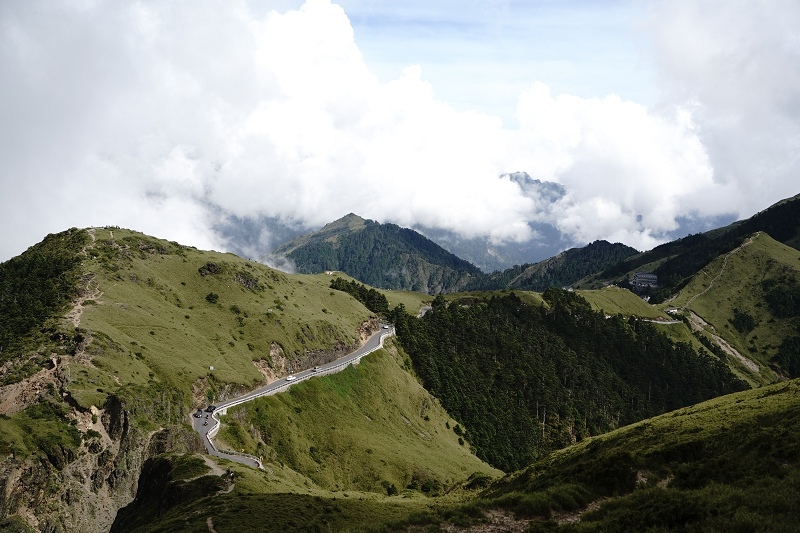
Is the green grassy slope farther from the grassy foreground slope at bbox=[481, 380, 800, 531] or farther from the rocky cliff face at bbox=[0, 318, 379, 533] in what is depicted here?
the grassy foreground slope at bbox=[481, 380, 800, 531]

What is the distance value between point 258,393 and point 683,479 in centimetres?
7933

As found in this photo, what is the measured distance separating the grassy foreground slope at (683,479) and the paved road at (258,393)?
38.3m

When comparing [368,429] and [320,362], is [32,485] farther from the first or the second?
[320,362]

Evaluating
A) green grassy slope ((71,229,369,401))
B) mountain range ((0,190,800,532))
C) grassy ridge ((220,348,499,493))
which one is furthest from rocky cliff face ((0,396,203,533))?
grassy ridge ((220,348,499,493))

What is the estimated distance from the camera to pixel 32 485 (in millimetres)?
61438

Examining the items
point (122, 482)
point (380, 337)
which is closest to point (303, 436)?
point (122, 482)

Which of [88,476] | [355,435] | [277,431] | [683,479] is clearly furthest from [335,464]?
[683,479]

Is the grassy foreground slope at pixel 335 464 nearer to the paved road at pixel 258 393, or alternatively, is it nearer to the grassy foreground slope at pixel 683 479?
the paved road at pixel 258 393

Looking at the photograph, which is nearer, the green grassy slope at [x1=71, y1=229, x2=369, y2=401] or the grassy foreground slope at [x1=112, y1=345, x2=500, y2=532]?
the grassy foreground slope at [x1=112, y1=345, x2=500, y2=532]

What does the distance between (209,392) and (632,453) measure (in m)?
72.3

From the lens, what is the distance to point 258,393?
333 feet

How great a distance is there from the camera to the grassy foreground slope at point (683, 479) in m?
27.1

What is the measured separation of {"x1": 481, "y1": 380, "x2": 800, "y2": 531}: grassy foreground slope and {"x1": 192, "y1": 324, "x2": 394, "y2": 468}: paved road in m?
38.3

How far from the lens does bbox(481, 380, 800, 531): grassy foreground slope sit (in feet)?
89.0
